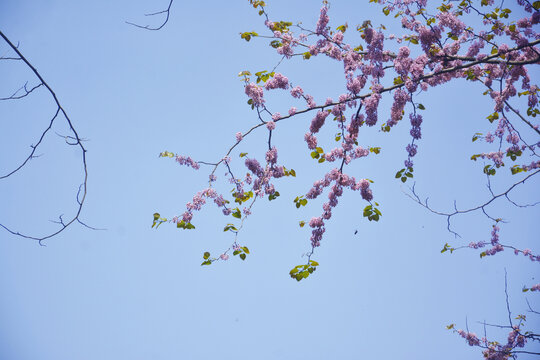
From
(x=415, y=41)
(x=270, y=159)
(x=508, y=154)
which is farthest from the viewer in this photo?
(x=508, y=154)

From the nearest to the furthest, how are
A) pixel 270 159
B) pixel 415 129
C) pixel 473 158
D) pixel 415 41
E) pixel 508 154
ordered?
pixel 415 129
pixel 270 159
pixel 415 41
pixel 508 154
pixel 473 158

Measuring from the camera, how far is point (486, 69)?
19.7 feet

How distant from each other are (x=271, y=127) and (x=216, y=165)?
1111 millimetres

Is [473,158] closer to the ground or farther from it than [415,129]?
farther from it

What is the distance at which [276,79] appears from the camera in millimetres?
5453

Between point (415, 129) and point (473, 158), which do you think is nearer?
point (415, 129)

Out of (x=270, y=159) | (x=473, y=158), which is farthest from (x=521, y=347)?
(x=270, y=159)

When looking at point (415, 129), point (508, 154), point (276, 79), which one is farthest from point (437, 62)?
point (508, 154)

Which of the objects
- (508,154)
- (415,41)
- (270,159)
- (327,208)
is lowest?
(327,208)

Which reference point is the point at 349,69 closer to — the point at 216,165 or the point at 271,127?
the point at 271,127

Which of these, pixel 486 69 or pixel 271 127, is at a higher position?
pixel 486 69

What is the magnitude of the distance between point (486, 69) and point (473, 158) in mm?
3174

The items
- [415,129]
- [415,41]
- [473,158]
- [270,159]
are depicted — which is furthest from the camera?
[473,158]

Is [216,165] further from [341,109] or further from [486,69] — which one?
[486,69]
